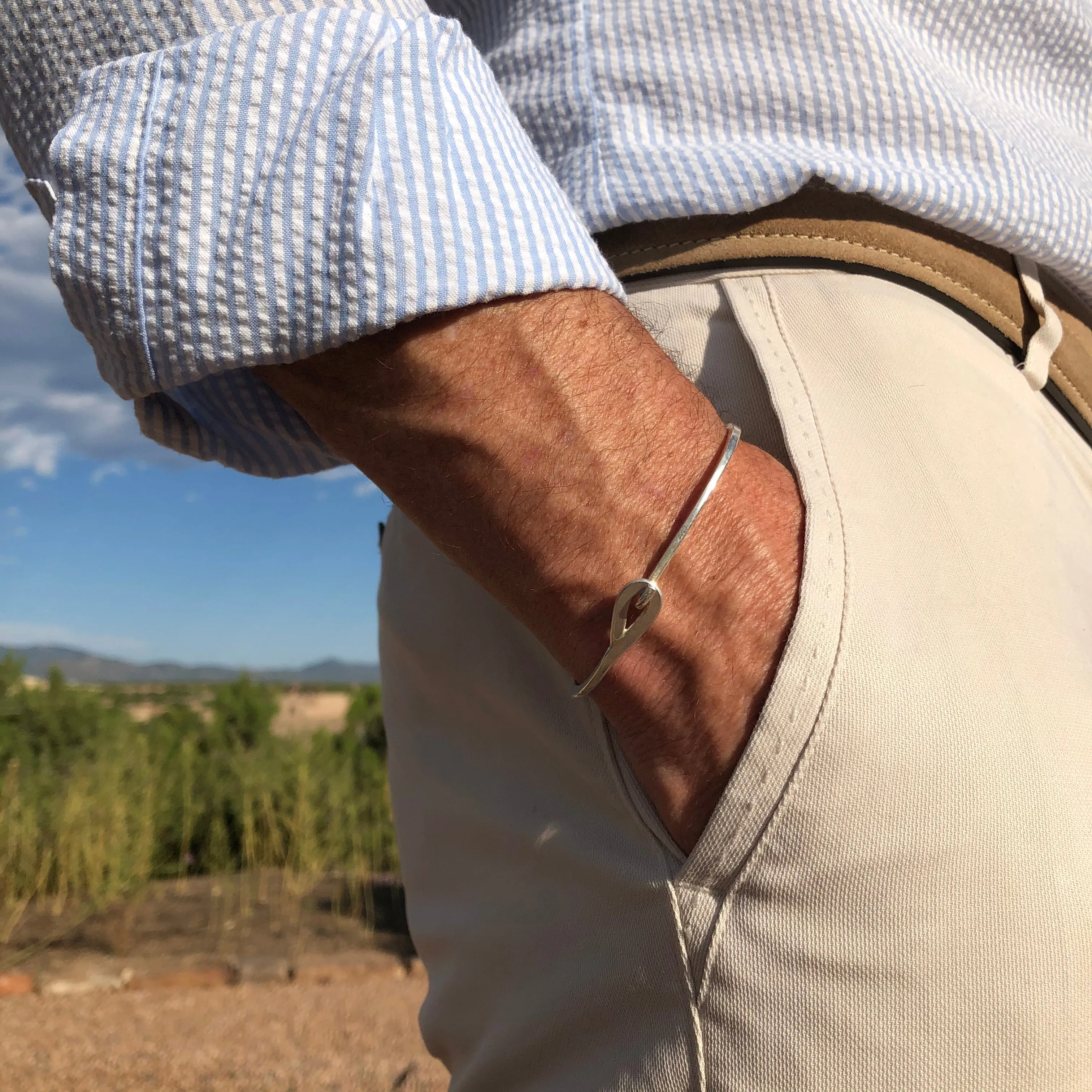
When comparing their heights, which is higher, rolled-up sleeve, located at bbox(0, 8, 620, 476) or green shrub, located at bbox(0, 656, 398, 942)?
rolled-up sleeve, located at bbox(0, 8, 620, 476)

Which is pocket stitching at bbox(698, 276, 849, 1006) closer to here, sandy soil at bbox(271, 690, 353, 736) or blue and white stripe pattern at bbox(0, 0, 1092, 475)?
blue and white stripe pattern at bbox(0, 0, 1092, 475)

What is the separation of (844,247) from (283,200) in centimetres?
55

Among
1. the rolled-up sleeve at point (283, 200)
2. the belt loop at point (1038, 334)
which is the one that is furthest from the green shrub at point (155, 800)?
the belt loop at point (1038, 334)

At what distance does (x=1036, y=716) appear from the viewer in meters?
0.76

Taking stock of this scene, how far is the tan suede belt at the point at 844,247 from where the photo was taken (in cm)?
96

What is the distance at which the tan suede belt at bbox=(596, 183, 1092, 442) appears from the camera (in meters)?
0.96

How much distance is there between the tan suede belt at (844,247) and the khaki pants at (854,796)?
1.0 inches

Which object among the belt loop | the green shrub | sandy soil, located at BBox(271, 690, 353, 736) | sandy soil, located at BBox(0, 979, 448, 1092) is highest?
the belt loop

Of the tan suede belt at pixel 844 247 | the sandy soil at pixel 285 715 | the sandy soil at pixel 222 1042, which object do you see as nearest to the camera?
the tan suede belt at pixel 844 247

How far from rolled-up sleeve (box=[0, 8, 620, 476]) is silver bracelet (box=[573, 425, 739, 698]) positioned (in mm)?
202

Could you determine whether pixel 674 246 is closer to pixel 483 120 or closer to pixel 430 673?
pixel 483 120

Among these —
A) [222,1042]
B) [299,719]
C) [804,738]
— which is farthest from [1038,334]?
[299,719]

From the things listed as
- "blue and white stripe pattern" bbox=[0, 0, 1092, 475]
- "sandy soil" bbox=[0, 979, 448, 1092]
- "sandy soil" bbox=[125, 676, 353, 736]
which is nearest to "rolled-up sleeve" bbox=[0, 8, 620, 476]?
"blue and white stripe pattern" bbox=[0, 0, 1092, 475]

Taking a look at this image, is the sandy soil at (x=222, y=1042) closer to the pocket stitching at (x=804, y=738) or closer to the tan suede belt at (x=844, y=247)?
the pocket stitching at (x=804, y=738)
